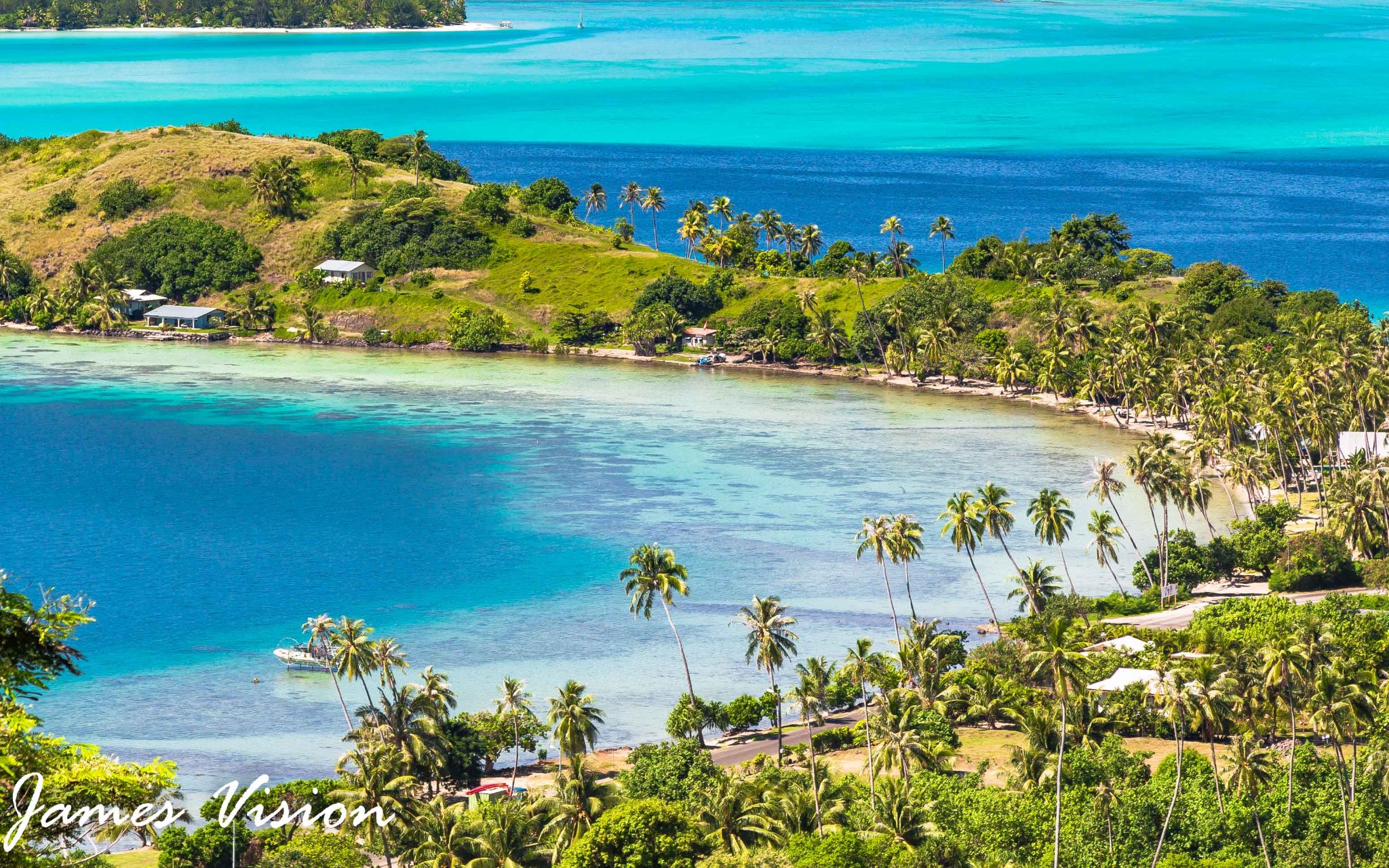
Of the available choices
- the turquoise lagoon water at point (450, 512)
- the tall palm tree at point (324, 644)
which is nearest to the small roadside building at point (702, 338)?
the turquoise lagoon water at point (450, 512)

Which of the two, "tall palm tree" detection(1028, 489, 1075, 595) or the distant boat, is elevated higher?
"tall palm tree" detection(1028, 489, 1075, 595)

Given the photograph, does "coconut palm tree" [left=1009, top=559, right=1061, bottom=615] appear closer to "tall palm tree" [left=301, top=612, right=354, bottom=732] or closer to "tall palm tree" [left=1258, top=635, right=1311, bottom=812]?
"tall palm tree" [left=1258, top=635, right=1311, bottom=812]

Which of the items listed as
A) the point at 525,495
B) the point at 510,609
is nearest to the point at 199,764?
the point at 510,609

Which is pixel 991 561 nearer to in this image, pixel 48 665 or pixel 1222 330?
pixel 1222 330

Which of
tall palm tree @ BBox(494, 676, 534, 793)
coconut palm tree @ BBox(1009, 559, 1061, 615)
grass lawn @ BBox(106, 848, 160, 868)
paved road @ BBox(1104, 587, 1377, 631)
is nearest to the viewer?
grass lawn @ BBox(106, 848, 160, 868)

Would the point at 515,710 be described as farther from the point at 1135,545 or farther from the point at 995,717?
the point at 1135,545

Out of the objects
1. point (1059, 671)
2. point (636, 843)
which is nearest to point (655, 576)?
point (636, 843)

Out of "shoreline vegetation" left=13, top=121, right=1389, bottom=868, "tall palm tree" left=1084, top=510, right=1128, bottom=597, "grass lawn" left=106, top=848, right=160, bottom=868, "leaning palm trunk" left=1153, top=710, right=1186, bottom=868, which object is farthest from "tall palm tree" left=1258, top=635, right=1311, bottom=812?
"grass lawn" left=106, top=848, right=160, bottom=868
